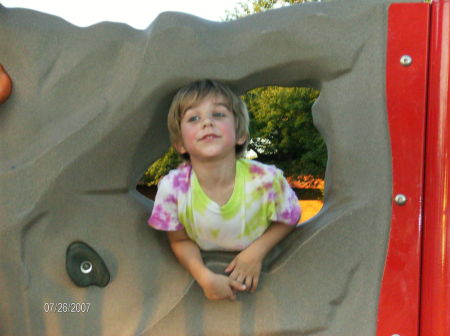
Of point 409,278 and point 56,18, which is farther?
point 56,18

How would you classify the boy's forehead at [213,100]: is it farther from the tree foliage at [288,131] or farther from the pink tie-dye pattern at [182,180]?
the tree foliage at [288,131]

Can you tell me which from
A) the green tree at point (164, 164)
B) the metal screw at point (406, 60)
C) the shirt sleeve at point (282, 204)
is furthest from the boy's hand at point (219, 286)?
the green tree at point (164, 164)

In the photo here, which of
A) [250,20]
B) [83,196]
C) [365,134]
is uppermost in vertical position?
[250,20]

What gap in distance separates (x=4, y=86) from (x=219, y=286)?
95cm

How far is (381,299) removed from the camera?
1.61m

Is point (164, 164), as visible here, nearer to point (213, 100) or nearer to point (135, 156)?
point (135, 156)

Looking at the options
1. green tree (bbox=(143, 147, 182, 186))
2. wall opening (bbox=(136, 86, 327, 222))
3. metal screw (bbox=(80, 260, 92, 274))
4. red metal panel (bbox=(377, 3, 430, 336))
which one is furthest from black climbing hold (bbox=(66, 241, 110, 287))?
green tree (bbox=(143, 147, 182, 186))

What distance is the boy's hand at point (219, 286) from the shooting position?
5.26ft

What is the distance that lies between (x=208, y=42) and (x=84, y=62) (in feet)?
1.35

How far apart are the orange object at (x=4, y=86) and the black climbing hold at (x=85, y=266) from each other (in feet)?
1.72

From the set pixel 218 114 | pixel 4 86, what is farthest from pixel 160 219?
pixel 4 86

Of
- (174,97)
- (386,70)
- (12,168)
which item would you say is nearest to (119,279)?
(12,168)

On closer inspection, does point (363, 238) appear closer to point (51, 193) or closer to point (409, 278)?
point (409, 278)
